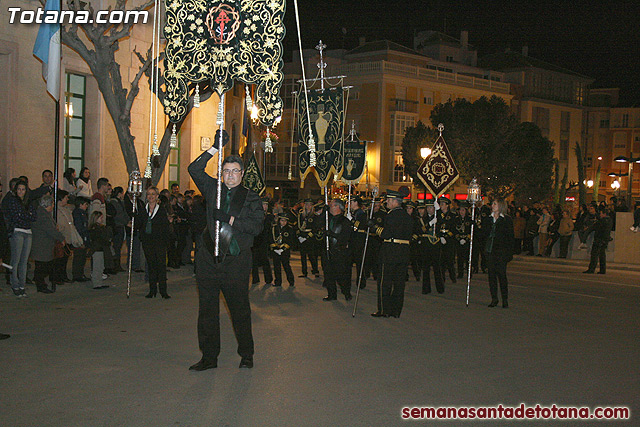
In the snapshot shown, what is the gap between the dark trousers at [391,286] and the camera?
35.3 ft

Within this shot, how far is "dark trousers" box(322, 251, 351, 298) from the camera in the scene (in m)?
12.7

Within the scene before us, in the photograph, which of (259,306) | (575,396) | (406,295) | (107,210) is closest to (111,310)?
(259,306)

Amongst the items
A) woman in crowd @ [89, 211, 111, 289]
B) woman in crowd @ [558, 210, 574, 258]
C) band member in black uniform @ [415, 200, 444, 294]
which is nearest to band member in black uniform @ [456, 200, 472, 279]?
band member in black uniform @ [415, 200, 444, 294]

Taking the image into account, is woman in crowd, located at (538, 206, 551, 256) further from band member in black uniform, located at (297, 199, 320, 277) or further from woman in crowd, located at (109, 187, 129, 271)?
woman in crowd, located at (109, 187, 129, 271)

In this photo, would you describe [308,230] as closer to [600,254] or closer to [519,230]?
[600,254]

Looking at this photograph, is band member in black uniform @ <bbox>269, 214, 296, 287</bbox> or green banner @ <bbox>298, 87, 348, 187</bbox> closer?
band member in black uniform @ <bbox>269, 214, 296, 287</bbox>

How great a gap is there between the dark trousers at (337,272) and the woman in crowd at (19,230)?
16.8 ft

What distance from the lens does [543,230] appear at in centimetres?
2578

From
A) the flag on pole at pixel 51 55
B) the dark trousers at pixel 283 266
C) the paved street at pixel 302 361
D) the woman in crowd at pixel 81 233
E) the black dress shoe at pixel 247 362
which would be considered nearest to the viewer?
the paved street at pixel 302 361

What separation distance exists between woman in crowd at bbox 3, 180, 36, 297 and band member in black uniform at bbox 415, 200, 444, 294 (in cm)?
696

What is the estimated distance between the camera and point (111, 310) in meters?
10.8

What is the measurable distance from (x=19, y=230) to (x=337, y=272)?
5486 millimetres

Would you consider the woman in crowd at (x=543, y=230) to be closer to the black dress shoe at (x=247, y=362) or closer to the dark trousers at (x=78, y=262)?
the dark trousers at (x=78, y=262)

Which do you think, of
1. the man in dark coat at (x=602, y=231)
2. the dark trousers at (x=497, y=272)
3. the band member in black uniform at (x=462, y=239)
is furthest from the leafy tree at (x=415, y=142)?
the dark trousers at (x=497, y=272)
